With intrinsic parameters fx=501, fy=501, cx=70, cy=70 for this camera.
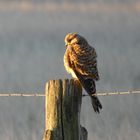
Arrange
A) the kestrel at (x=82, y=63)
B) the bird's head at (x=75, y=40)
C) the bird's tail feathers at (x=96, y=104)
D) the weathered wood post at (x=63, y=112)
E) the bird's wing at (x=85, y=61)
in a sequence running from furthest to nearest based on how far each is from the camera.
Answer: the bird's head at (x=75, y=40)
the bird's wing at (x=85, y=61)
the kestrel at (x=82, y=63)
the bird's tail feathers at (x=96, y=104)
the weathered wood post at (x=63, y=112)

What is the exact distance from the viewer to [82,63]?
6.66 m

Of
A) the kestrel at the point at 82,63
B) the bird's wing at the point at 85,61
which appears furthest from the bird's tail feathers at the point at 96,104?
the bird's wing at the point at 85,61

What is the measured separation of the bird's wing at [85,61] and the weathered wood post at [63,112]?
1.90 meters

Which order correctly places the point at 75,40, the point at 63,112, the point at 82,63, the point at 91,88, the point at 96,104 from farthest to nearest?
1. the point at 75,40
2. the point at 82,63
3. the point at 91,88
4. the point at 96,104
5. the point at 63,112

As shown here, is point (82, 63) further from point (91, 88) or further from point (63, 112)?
point (63, 112)

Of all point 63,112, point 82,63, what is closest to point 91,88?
point 82,63

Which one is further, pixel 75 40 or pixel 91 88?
pixel 75 40

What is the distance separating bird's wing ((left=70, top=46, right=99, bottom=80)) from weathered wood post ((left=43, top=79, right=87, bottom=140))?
1.90m

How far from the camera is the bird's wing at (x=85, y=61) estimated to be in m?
6.47

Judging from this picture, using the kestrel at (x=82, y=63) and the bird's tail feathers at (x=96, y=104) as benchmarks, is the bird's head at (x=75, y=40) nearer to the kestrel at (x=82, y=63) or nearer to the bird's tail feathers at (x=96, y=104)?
the kestrel at (x=82, y=63)

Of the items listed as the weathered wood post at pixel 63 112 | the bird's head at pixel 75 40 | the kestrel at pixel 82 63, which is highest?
the bird's head at pixel 75 40

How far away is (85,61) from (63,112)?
234 cm

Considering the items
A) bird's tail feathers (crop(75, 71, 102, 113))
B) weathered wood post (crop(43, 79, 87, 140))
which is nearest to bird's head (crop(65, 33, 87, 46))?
bird's tail feathers (crop(75, 71, 102, 113))

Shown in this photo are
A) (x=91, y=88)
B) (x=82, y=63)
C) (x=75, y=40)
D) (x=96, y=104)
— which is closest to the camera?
(x=96, y=104)
